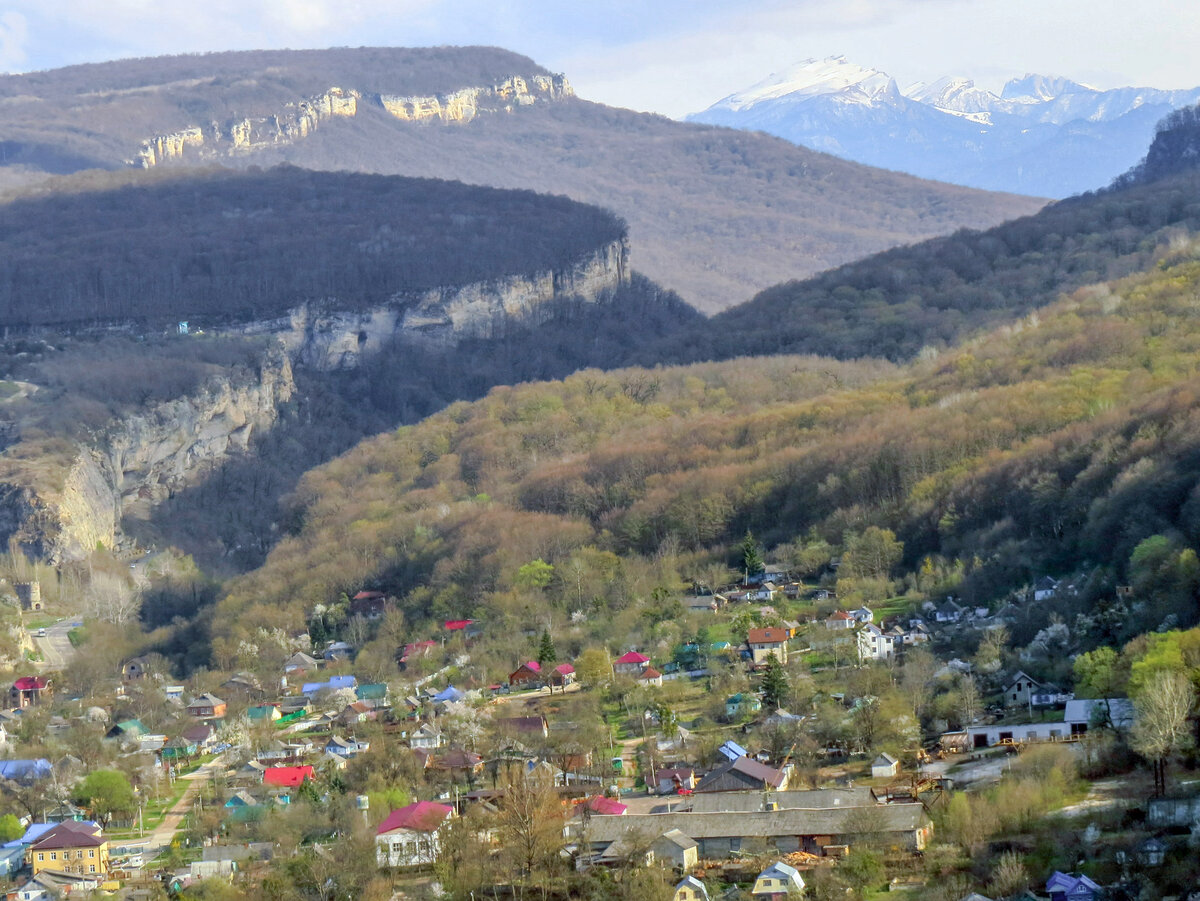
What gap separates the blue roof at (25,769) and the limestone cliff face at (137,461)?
29.4 m

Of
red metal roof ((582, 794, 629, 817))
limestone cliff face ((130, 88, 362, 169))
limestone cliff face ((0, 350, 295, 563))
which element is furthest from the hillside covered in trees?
limestone cliff face ((130, 88, 362, 169))

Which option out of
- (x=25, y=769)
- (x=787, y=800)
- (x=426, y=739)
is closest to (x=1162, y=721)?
(x=787, y=800)

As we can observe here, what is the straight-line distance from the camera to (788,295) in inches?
4218

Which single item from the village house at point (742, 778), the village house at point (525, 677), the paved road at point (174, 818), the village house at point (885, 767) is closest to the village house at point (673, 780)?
the village house at point (742, 778)

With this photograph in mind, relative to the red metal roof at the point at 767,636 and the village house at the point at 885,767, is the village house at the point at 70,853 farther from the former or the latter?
the red metal roof at the point at 767,636

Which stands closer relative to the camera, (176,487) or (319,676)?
(319,676)

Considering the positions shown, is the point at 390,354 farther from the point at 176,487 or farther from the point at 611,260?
the point at 176,487

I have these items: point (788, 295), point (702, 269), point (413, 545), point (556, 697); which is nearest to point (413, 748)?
point (556, 697)

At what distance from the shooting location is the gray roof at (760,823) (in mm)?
33531

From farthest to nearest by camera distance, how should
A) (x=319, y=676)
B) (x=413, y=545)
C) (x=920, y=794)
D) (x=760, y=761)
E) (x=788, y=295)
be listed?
(x=788, y=295), (x=413, y=545), (x=319, y=676), (x=760, y=761), (x=920, y=794)

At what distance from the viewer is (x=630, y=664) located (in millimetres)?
48312

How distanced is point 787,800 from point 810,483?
24510 millimetres

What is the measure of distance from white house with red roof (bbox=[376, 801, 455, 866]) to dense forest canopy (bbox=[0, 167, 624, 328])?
75.7 m

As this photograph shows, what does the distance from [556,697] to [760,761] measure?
898cm
